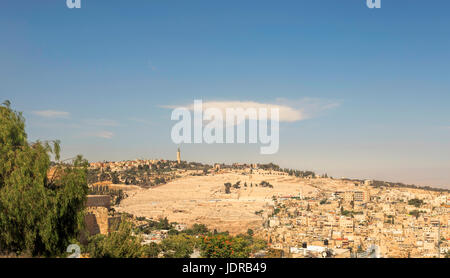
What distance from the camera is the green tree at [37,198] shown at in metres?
8.12

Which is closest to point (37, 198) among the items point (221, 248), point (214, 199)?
point (221, 248)

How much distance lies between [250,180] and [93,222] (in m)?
84.9

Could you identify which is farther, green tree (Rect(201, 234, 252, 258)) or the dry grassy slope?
the dry grassy slope

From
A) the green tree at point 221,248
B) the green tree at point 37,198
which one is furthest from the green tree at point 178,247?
the green tree at point 37,198

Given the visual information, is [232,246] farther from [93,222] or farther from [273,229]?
[273,229]

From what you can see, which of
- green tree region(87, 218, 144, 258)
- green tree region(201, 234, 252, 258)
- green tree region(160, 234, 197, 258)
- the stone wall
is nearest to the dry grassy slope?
the stone wall

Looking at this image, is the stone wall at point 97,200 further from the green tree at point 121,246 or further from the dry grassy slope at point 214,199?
the dry grassy slope at point 214,199

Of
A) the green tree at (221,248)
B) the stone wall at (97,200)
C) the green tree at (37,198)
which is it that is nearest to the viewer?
the green tree at (37,198)

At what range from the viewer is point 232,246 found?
1374cm

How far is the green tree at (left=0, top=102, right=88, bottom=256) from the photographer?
8125 mm

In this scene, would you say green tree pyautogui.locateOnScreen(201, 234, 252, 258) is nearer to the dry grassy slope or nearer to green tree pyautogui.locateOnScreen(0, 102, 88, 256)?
green tree pyautogui.locateOnScreen(0, 102, 88, 256)

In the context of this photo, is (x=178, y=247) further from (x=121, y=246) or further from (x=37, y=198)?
(x=37, y=198)
